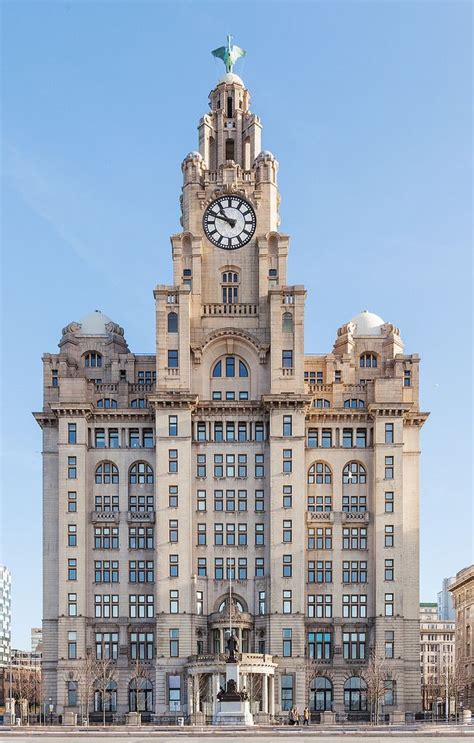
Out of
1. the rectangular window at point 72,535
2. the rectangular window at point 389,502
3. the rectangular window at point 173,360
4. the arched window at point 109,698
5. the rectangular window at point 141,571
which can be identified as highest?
the rectangular window at point 173,360

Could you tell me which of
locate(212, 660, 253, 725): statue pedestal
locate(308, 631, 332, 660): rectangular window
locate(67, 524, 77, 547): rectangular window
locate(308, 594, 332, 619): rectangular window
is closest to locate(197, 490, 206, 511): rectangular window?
locate(67, 524, 77, 547): rectangular window

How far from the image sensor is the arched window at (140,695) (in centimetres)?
15375

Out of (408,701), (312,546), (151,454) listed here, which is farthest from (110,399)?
(408,701)

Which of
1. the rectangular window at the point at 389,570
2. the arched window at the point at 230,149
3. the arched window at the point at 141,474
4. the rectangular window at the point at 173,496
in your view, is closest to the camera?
the rectangular window at the point at 173,496

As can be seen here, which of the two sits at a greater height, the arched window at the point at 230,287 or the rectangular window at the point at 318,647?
the arched window at the point at 230,287

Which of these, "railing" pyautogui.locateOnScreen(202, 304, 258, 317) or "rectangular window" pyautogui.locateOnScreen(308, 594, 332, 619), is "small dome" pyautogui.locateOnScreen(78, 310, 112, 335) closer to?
"railing" pyautogui.locateOnScreen(202, 304, 258, 317)

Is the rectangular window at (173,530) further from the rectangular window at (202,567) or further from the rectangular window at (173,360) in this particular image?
the rectangular window at (173,360)

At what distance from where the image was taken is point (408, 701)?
154 m

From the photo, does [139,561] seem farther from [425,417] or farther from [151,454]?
[425,417]

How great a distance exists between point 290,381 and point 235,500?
15.1m

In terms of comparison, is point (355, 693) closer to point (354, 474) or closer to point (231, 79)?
point (354, 474)

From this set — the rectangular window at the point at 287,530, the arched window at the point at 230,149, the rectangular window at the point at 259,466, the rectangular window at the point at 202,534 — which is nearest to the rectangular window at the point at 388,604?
the rectangular window at the point at 287,530

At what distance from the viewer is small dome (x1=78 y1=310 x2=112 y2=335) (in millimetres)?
169000

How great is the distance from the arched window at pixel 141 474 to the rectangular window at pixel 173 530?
639 centimetres
